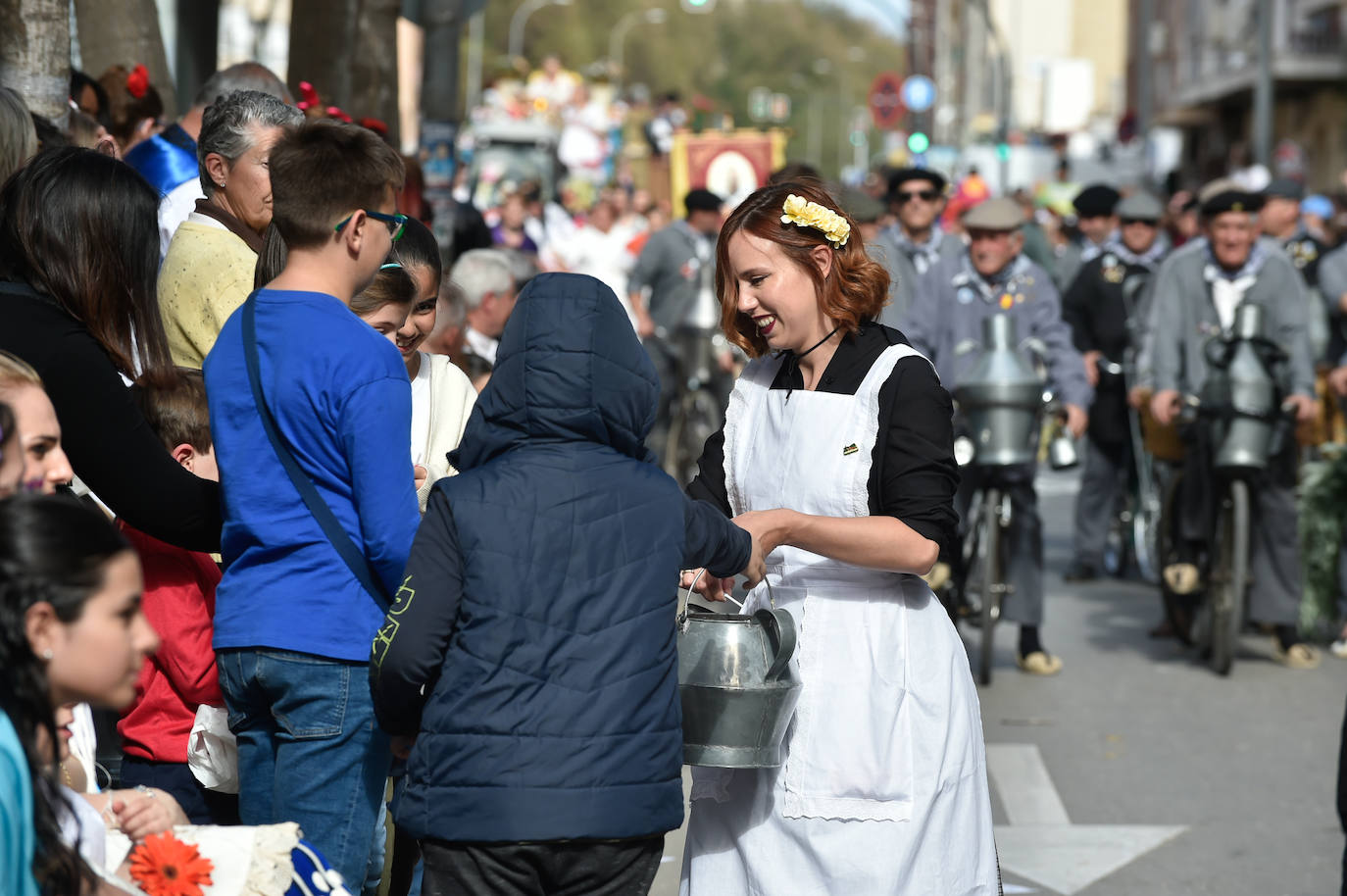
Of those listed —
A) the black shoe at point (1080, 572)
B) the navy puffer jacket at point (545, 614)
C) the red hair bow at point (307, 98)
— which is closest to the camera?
the navy puffer jacket at point (545, 614)

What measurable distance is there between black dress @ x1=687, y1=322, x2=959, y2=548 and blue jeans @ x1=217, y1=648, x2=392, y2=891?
1.09 meters

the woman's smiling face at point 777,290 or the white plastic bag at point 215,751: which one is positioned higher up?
the woman's smiling face at point 777,290

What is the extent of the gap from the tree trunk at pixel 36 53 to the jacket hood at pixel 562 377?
9.32 feet

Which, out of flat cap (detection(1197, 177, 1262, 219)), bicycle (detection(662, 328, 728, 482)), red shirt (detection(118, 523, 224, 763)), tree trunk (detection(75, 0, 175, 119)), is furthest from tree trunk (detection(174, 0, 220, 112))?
red shirt (detection(118, 523, 224, 763))

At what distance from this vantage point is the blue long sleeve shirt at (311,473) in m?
3.36

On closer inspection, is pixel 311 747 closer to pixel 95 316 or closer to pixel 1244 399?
pixel 95 316

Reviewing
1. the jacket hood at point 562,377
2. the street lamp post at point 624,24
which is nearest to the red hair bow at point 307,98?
the jacket hood at point 562,377

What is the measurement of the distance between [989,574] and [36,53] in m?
4.77

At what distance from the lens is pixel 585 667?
3148 mm

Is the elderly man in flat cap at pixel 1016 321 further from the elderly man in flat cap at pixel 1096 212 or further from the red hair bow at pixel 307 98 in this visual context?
the elderly man in flat cap at pixel 1096 212

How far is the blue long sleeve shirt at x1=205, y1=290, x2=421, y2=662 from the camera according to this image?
3357 millimetres

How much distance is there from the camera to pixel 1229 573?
341 inches

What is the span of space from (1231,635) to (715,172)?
14.7 meters

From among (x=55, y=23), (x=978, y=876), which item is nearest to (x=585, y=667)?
(x=978, y=876)
